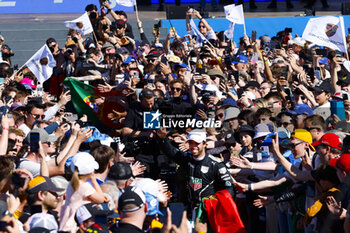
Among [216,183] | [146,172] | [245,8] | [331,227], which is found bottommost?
[245,8]

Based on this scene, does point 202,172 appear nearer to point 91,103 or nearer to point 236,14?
point 91,103

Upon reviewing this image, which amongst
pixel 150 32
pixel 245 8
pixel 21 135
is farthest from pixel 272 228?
pixel 245 8

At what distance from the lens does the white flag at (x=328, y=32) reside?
11195 millimetres

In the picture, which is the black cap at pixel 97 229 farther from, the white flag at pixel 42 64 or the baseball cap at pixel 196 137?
the white flag at pixel 42 64

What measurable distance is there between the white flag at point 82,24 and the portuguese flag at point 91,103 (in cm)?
332

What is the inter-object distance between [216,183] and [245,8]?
21.1m

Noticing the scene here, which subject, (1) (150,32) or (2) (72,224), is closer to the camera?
(2) (72,224)

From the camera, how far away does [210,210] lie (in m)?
7.47

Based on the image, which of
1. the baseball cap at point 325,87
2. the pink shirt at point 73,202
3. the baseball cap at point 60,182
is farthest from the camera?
the baseball cap at point 325,87

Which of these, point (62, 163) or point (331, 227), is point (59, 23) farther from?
point (331, 227)

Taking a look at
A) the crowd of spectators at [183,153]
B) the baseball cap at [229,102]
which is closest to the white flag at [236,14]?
the crowd of spectators at [183,153]

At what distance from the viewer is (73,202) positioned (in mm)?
5859

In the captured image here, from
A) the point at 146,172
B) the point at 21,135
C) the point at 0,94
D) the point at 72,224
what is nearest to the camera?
the point at 72,224

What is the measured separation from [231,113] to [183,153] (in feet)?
4.81
